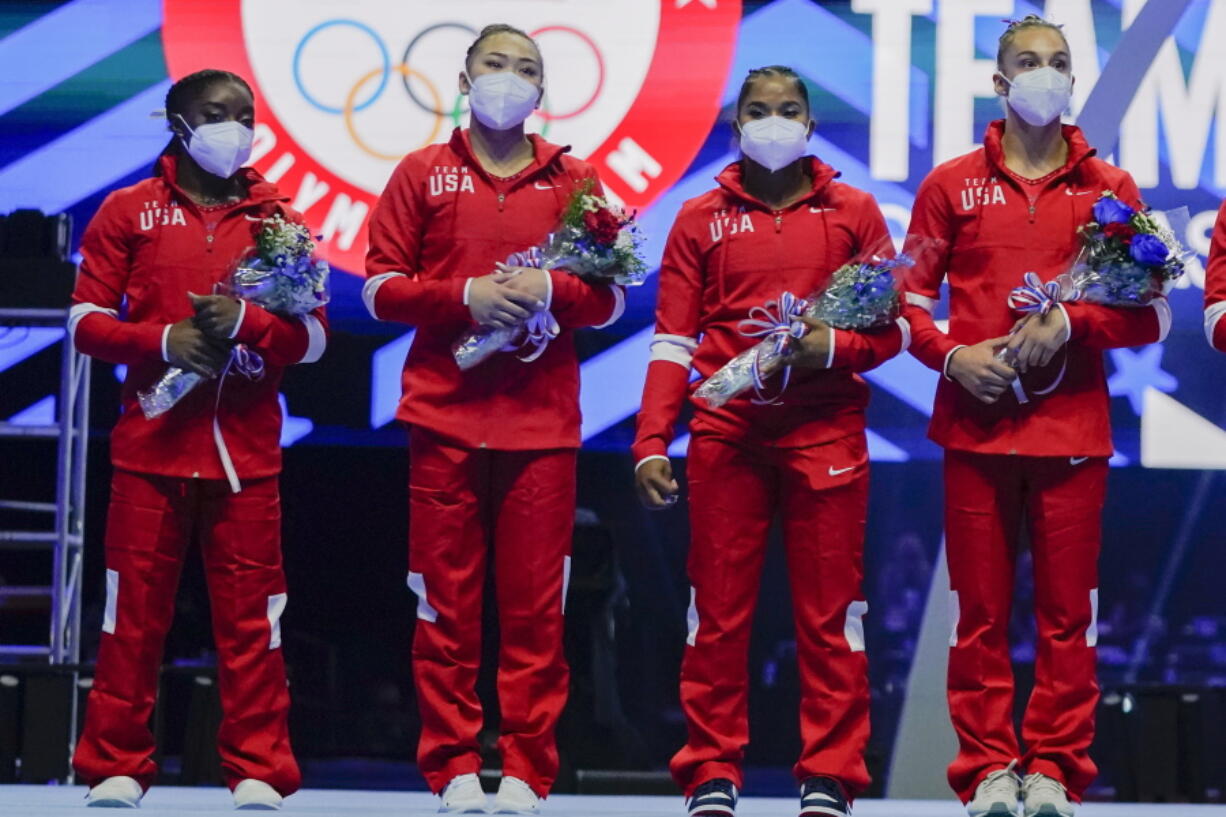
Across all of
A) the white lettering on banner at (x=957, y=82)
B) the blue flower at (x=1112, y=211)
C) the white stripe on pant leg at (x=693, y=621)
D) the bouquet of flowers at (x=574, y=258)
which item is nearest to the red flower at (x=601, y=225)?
the bouquet of flowers at (x=574, y=258)

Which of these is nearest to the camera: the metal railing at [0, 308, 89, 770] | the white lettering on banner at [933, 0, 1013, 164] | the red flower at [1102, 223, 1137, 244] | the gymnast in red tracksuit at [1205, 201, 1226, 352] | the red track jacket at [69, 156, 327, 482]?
the red flower at [1102, 223, 1137, 244]

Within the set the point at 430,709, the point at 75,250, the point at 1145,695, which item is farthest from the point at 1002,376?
the point at 75,250

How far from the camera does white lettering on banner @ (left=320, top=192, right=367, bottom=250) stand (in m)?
5.57

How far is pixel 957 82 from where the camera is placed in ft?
18.1

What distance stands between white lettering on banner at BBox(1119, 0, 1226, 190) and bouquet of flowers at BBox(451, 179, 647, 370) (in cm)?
229

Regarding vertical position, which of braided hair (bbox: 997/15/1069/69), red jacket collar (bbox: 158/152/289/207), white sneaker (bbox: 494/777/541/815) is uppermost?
braided hair (bbox: 997/15/1069/69)

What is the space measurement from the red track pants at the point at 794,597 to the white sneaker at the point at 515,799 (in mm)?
336

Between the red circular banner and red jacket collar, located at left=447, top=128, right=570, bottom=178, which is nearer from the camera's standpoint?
red jacket collar, located at left=447, top=128, right=570, bottom=178

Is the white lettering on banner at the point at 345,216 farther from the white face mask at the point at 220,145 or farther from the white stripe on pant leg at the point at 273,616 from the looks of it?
the white stripe on pant leg at the point at 273,616

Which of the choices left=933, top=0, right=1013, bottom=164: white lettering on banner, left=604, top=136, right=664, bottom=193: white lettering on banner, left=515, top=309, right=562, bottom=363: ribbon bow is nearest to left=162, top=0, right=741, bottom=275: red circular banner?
left=604, top=136, right=664, bottom=193: white lettering on banner

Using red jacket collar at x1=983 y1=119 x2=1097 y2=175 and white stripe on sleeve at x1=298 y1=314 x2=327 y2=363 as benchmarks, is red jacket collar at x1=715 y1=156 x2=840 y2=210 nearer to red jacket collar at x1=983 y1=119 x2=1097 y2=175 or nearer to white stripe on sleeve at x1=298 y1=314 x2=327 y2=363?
red jacket collar at x1=983 y1=119 x2=1097 y2=175

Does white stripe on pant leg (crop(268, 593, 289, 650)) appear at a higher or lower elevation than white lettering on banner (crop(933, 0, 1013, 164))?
lower

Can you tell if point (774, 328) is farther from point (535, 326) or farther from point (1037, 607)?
point (1037, 607)

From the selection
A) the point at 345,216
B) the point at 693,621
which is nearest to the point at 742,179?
the point at 693,621
